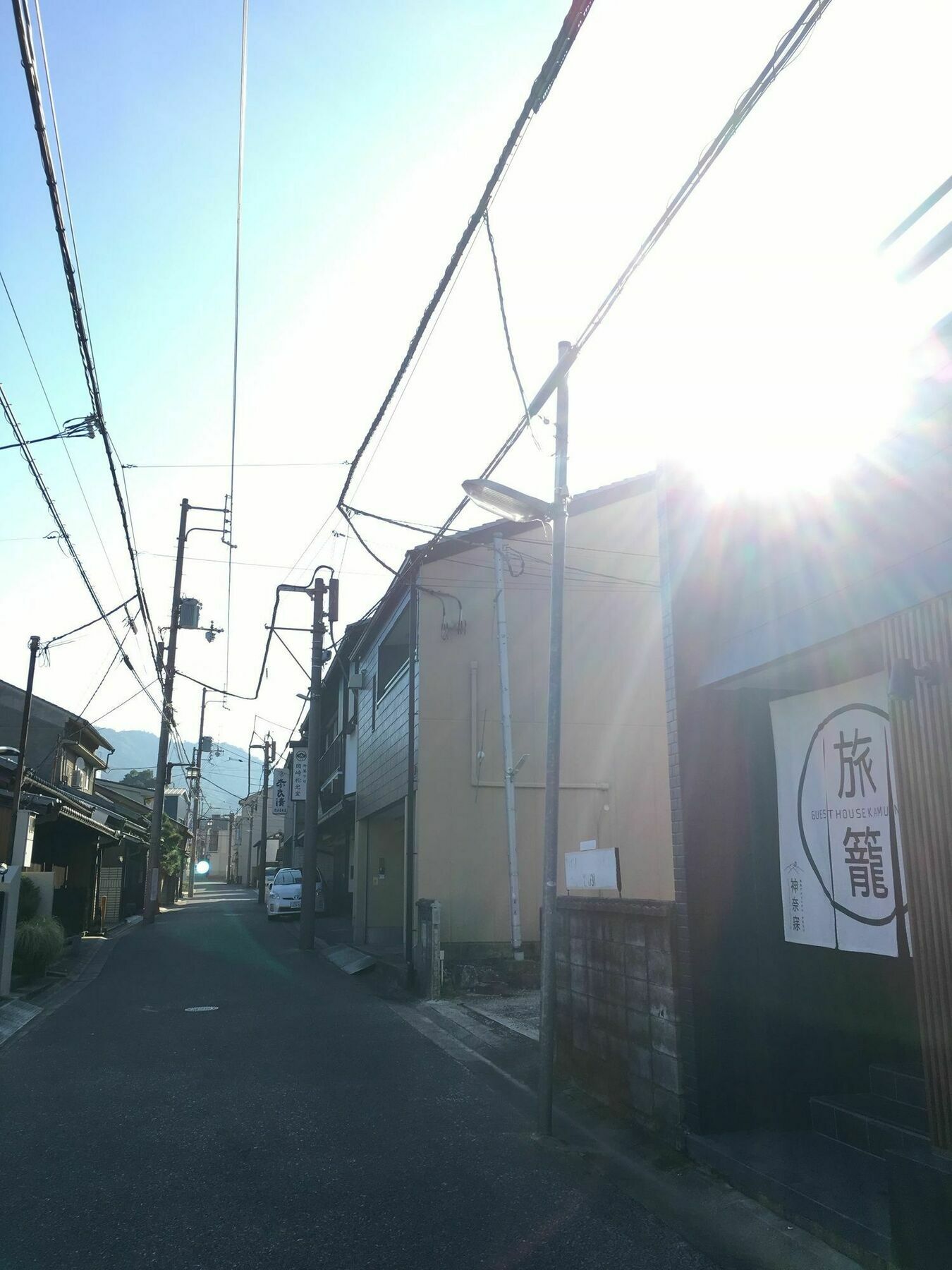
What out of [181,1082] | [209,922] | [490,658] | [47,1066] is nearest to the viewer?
[181,1082]

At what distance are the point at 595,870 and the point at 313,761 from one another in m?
13.3

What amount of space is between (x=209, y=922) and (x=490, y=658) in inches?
716

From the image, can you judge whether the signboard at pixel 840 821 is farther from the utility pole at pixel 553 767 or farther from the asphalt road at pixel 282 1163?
the asphalt road at pixel 282 1163

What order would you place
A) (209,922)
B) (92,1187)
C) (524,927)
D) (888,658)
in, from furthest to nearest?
(209,922) → (524,927) → (92,1187) → (888,658)

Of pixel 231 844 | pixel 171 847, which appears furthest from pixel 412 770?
pixel 231 844

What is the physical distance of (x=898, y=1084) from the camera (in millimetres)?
5637

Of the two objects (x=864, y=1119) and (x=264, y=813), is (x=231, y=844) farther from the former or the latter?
(x=864, y=1119)

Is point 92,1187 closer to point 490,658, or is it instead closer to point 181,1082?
point 181,1082

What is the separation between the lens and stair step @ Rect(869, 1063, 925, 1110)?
5.48 metres

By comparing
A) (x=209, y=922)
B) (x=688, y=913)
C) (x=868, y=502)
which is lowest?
(x=209, y=922)

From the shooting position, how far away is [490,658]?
15.6 metres

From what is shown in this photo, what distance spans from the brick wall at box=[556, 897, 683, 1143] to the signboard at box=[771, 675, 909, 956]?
3.14 feet

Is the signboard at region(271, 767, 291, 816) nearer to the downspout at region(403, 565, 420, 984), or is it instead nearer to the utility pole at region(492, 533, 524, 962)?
the downspout at region(403, 565, 420, 984)

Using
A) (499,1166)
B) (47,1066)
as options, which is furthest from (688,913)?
(47,1066)
